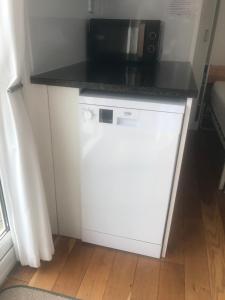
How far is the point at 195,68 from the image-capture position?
2.83m

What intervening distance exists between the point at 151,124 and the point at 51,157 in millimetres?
564

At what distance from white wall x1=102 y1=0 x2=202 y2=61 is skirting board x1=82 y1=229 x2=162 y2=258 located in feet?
4.66

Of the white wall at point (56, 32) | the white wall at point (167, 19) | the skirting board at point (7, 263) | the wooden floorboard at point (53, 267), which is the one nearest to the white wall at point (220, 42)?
the white wall at point (167, 19)

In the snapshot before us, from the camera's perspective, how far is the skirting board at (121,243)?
136cm

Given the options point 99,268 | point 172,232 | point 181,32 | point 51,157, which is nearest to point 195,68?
point 181,32

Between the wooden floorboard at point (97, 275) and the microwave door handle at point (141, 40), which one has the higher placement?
the microwave door handle at point (141, 40)

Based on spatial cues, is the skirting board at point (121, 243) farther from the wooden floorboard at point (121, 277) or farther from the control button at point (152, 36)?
the control button at point (152, 36)

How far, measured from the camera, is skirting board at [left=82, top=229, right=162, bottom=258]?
A: 1.36 metres

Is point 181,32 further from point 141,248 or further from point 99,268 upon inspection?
point 99,268

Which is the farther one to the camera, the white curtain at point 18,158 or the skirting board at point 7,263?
the skirting board at point 7,263

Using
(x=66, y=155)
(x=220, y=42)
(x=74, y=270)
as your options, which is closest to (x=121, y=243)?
(x=74, y=270)

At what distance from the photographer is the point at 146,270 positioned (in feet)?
4.33

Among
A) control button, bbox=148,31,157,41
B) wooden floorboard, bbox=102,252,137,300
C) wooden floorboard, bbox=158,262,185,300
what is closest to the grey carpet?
wooden floorboard, bbox=102,252,137,300

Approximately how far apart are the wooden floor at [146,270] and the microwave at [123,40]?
3.89 ft
